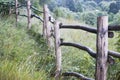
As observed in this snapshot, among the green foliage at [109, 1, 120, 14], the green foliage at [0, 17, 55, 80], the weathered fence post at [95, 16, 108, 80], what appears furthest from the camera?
the green foliage at [109, 1, 120, 14]

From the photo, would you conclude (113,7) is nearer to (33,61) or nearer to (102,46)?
(33,61)

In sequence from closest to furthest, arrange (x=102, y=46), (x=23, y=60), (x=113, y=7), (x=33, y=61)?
(x=102, y=46), (x=23, y=60), (x=33, y=61), (x=113, y=7)

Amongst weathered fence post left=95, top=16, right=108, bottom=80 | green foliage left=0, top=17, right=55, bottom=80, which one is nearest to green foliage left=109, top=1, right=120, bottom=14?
green foliage left=0, top=17, right=55, bottom=80

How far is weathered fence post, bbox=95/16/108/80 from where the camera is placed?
372cm

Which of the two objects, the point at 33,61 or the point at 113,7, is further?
the point at 113,7

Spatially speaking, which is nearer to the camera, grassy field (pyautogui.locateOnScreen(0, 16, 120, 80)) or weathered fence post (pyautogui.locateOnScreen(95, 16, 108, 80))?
weathered fence post (pyautogui.locateOnScreen(95, 16, 108, 80))

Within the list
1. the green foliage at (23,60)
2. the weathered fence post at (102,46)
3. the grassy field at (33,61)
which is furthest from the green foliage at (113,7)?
the weathered fence post at (102,46)

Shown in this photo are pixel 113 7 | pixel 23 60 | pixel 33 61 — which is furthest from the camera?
pixel 113 7

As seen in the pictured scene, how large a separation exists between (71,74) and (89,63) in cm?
88

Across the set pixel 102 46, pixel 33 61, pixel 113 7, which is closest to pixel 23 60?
pixel 33 61

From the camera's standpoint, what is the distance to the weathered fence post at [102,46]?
3719mm

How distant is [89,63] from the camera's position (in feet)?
18.4

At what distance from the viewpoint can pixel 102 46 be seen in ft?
12.3

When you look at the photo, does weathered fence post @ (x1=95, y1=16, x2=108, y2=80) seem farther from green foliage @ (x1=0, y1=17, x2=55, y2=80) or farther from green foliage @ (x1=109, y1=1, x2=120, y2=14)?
green foliage @ (x1=109, y1=1, x2=120, y2=14)
